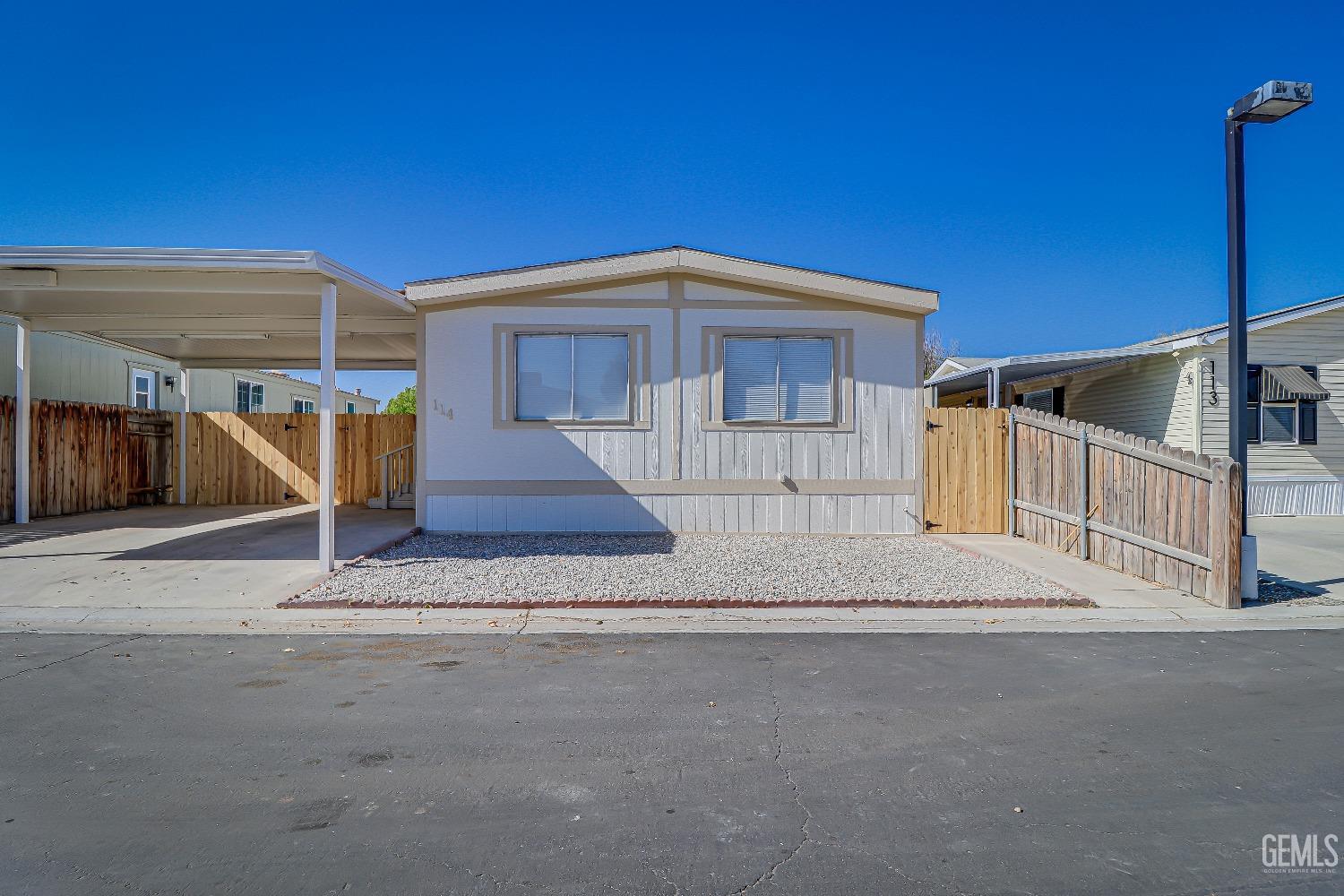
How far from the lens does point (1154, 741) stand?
3965 millimetres

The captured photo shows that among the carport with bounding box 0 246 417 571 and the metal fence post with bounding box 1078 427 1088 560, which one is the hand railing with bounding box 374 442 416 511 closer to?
the carport with bounding box 0 246 417 571

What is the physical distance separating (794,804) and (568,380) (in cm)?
837

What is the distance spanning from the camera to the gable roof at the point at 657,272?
34.9ft

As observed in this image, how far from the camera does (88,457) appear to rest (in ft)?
45.6

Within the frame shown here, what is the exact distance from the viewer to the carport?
26.4ft

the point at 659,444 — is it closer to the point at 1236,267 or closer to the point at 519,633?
the point at 519,633

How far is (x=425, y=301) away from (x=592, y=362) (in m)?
2.54

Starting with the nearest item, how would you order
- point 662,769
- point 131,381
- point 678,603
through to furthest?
1. point 662,769
2. point 678,603
3. point 131,381

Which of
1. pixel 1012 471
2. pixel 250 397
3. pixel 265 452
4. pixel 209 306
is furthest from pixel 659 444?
pixel 250 397

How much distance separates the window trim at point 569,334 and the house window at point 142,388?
12868 mm

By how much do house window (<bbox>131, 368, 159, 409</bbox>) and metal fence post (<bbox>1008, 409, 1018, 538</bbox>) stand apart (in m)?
19.5

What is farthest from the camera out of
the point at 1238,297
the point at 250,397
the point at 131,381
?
the point at 250,397

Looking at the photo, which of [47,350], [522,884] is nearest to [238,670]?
[522,884]

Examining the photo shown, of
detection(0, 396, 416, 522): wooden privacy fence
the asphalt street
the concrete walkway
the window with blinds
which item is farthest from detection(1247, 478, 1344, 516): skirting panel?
detection(0, 396, 416, 522): wooden privacy fence
